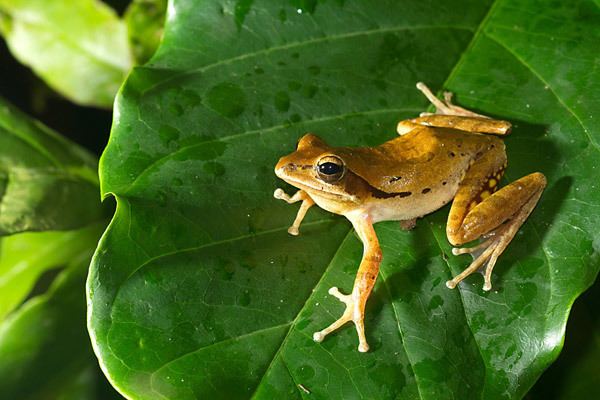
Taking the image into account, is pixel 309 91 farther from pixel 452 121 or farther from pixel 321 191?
pixel 452 121

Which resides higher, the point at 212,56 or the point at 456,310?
the point at 212,56

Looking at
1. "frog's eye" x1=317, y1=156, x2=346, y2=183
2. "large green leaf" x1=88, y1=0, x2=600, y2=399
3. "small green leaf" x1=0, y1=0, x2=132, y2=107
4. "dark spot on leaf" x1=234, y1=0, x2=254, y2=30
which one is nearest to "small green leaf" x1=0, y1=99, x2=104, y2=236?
"small green leaf" x1=0, y1=0, x2=132, y2=107

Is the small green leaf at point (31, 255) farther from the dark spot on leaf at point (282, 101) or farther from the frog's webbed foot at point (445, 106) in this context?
the frog's webbed foot at point (445, 106)

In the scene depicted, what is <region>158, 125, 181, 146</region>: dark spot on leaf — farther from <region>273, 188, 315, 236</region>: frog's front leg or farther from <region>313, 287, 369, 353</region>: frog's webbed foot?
<region>313, 287, 369, 353</region>: frog's webbed foot

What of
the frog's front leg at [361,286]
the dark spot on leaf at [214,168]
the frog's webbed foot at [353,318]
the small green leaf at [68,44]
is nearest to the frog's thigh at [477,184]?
the frog's front leg at [361,286]

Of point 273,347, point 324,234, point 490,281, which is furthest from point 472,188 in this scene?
point 273,347

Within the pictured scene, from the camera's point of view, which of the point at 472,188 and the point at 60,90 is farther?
the point at 60,90

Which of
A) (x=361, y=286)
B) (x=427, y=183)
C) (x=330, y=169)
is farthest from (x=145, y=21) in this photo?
(x=361, y=286)

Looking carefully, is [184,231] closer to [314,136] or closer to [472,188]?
[314,136]
